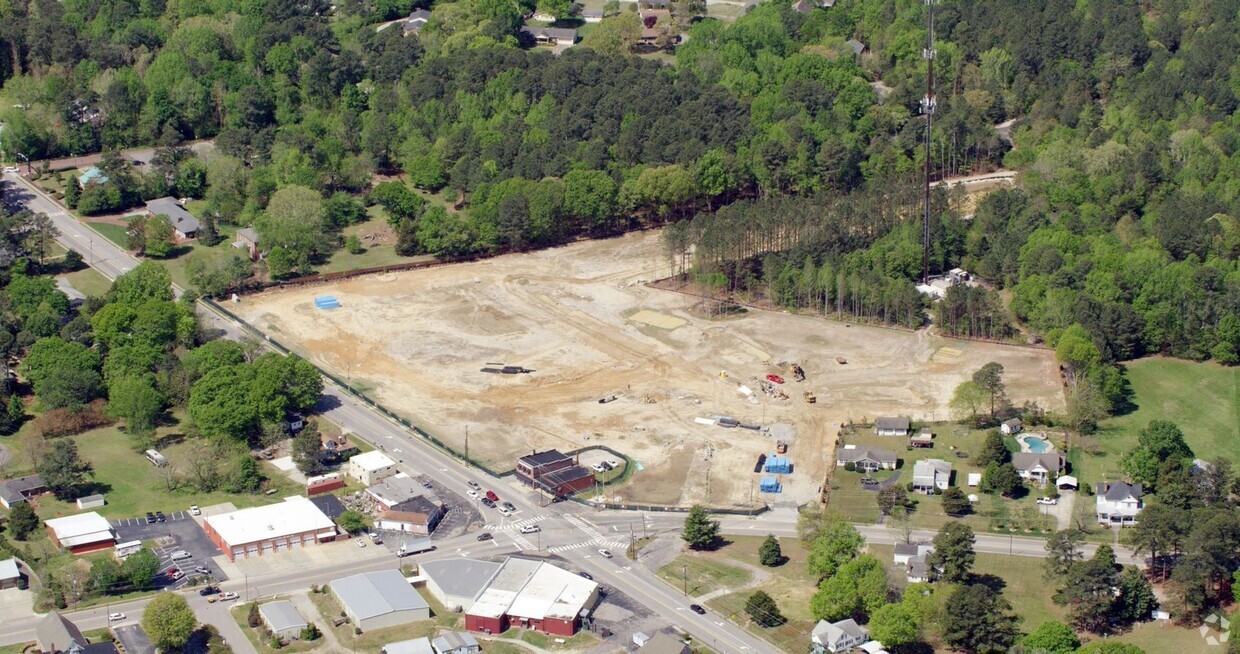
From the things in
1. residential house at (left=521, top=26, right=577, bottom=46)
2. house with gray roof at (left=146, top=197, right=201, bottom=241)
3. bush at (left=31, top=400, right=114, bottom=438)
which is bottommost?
bush at (left=31, top=400, right=114, bottom=438)

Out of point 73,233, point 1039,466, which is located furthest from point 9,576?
point 73,233

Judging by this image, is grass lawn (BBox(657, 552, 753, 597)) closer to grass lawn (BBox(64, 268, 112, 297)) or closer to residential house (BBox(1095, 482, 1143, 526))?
residential house (BBox(1095, 482, 1143, 526))

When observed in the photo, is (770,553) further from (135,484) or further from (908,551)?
(135,484)

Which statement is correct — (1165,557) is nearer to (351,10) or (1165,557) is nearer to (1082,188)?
(1082,188)

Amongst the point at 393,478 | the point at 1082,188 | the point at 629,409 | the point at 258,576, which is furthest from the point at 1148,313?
the point at 258,576

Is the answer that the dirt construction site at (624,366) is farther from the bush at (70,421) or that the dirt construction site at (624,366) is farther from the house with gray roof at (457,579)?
the bush at (70,421)

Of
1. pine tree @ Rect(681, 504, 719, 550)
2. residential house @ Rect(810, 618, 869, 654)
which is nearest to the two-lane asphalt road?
pine tree @ Rect(681, 504, 719, 550)
